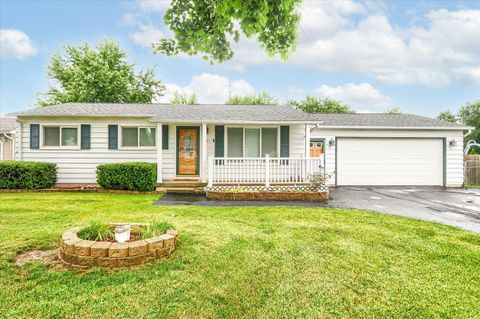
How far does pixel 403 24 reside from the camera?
1423 cm

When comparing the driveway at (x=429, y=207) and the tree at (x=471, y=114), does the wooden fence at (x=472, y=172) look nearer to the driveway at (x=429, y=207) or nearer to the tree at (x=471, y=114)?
the driveway at (x=429, y=207)

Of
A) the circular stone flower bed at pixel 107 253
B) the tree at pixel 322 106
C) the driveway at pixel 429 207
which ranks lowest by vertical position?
the driveway at pixel 429 207

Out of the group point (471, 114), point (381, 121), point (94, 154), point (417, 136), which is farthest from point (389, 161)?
point (471, 114)

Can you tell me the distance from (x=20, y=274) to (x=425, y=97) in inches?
1095

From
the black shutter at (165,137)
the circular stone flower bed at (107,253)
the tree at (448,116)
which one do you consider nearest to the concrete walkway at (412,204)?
the black shutter at (165,137)

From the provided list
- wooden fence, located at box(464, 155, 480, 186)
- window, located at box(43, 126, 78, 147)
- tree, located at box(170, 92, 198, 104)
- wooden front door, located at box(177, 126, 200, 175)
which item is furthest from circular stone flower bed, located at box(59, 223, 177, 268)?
tree, located at box(170, 92, 198, 104)

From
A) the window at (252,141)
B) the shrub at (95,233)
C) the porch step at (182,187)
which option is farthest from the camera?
the window at (252,141)

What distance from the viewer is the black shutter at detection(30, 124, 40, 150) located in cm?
1047

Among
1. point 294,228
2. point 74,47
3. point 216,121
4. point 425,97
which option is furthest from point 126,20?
point 425,97

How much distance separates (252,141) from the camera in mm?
10906

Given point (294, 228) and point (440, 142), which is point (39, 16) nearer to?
point (294, 228)

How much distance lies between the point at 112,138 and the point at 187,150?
10.1 feet

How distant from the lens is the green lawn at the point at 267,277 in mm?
2236

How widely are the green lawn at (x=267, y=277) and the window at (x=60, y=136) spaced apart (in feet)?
21.5
